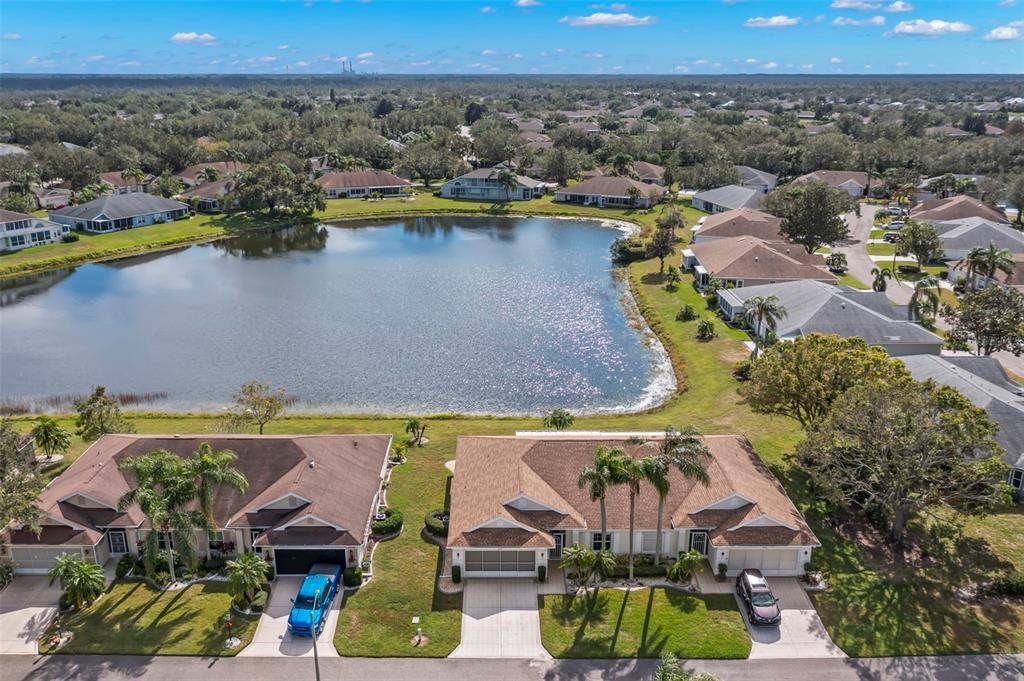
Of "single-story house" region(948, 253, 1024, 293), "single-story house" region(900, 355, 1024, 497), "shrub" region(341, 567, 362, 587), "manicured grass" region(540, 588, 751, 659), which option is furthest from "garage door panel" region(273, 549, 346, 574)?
"single-story house" region(948, 253, 1024, 293)

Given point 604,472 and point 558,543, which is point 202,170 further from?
point 604,472

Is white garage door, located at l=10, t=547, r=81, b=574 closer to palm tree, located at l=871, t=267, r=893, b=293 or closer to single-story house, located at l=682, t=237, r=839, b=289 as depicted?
single-story house, located at l=682, t=237, r=839, b=289

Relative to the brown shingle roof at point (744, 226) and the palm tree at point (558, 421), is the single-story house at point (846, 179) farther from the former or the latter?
the palm tree at point (558, 421)

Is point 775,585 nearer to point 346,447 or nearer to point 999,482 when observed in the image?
point 999,482

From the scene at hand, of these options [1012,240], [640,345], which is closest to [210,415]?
[640,345]

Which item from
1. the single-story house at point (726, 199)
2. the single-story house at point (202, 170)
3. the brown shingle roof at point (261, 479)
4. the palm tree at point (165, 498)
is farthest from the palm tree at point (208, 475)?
the single-story house at point (202, 170)

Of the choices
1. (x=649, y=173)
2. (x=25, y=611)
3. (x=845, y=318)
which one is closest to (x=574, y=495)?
(x=25, y=611)

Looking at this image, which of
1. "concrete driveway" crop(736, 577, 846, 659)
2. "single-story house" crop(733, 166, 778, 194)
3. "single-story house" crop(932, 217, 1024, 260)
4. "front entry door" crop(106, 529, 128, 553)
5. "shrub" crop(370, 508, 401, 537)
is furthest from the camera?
"single-story house" crop(733, 166, 778, 194)
